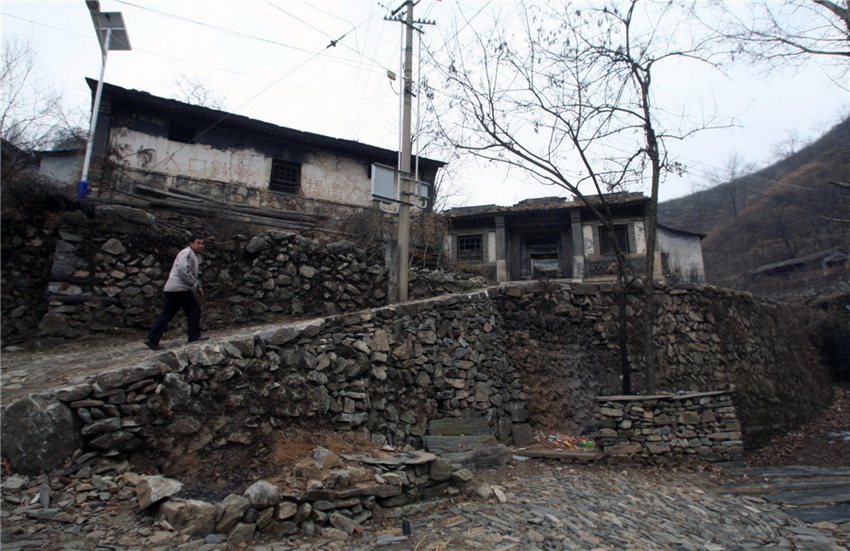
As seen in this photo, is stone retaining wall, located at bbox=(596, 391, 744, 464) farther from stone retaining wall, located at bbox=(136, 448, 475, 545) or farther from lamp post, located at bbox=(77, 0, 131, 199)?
lamp post, located at bbox=(77, 0, 131, 199)

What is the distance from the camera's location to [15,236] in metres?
6.81

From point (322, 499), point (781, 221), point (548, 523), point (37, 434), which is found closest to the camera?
point (37, 434)

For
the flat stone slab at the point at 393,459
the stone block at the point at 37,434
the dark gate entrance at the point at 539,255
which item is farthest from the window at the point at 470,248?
the stone block at the point at 37,434

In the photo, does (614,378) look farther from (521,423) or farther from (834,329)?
(834,329)

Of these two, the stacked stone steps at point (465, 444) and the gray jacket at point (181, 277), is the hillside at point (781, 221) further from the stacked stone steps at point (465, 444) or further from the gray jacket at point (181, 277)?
the gray jacket at point (181, 277)

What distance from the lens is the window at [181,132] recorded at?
39.5 ft

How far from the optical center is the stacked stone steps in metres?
6.16

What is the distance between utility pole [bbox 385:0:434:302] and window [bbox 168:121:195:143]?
22.6ft

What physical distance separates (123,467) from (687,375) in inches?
425

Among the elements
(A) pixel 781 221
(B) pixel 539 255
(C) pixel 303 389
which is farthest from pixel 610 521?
(A) pixel 781 221

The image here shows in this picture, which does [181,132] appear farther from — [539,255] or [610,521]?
[539,255]

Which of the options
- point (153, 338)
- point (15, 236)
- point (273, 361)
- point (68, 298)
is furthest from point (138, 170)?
point (273, 361)

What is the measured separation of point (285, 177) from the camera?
13273mm

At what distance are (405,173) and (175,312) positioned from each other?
4.97m
